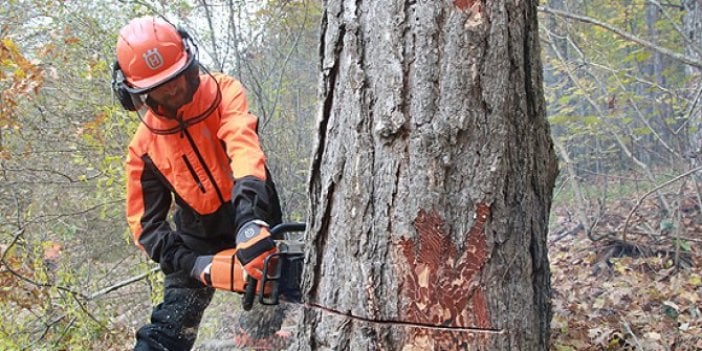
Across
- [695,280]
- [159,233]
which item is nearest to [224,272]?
[159,233]

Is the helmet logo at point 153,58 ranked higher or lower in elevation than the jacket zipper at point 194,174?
higher

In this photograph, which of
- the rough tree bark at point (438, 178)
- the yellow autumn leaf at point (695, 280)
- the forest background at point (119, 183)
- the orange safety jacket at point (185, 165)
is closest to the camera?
the rough tree bark at point (438, 178)

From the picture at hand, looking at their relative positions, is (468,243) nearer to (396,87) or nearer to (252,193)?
(396,87)

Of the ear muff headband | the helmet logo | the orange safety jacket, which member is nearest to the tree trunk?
the orange safety jacket

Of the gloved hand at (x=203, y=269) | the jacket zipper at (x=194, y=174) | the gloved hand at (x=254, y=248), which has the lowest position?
the gloved hand at (x=203, y=269)

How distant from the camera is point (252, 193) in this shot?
8.58 feet

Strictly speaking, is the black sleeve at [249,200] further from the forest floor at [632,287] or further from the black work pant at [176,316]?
the forest floor at [632,287]

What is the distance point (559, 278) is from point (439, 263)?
14.3 feet

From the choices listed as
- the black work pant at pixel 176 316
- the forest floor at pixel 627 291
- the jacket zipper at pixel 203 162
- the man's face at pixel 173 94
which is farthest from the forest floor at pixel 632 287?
the man's face at pixel 173 94

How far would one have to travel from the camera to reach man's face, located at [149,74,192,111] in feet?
9.40

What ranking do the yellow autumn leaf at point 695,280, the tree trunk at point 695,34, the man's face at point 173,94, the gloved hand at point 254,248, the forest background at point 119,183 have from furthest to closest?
1. the tree trunk at point 695,34
2. the forest background at point 119,183
3. the yellow autumn leaf at point 695,280
4. the man's face at point 173,94
5. the gloved hand at point 254,248

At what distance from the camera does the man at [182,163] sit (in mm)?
2756

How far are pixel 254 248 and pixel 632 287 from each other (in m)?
3.24

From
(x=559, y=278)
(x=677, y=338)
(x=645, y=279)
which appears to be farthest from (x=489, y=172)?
(x=559, y=278)
